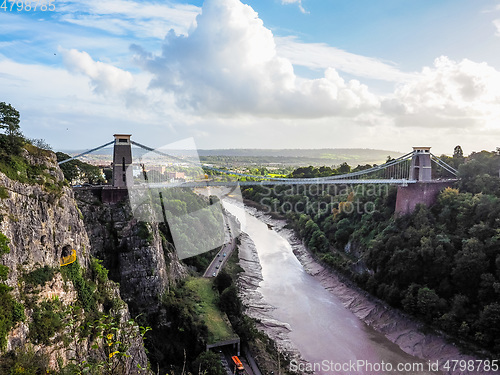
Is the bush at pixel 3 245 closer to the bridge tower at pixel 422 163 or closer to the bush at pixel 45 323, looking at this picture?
the bush at pixel 45 323

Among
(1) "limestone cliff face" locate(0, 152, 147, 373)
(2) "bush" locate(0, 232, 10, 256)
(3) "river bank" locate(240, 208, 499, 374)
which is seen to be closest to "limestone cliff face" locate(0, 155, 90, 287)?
(1) "limestone cliff face" locate(0, 152, 147, 373)

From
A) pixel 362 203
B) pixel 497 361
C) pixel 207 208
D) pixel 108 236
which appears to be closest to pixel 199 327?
pixel 108 236

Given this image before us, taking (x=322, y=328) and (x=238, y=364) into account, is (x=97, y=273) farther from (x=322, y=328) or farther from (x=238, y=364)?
(x=322, y=328)

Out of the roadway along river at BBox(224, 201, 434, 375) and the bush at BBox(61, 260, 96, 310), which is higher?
the bush at BBox(61, 260, 96, 310)

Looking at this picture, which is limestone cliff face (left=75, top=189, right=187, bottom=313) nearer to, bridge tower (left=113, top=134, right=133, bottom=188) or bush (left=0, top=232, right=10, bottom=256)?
bridge tower (left=113, top=134, right=133, bottom=188)

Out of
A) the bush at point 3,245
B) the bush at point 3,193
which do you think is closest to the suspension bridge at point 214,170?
the bush at point 3,193

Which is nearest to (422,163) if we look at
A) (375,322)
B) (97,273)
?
(375,322)
